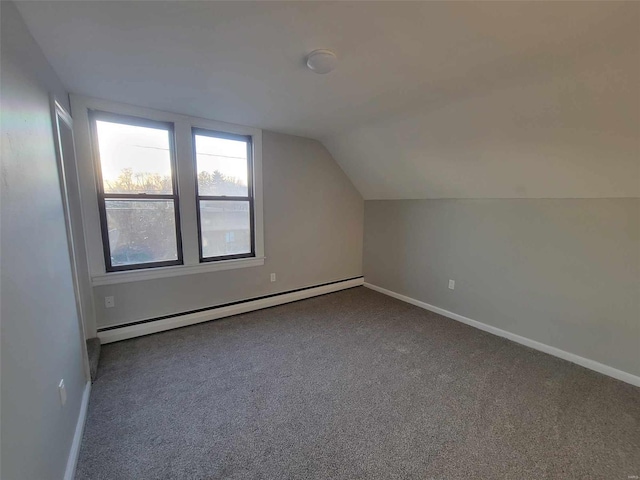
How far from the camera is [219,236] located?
3.29m

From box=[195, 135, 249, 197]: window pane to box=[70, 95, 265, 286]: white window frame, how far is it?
13cm

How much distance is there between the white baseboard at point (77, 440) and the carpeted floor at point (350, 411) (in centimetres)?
4

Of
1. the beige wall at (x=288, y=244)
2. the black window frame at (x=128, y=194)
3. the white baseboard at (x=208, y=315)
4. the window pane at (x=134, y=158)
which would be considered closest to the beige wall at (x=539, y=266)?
the beige wall at (x=288, y=244)

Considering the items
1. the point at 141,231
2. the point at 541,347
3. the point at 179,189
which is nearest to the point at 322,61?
the point at 179,189

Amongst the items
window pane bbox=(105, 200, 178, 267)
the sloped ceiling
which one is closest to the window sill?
window pane bbox=(105, 200, 178, 267)

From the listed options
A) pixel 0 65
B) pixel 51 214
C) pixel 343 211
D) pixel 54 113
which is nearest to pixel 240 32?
pixel 0 65

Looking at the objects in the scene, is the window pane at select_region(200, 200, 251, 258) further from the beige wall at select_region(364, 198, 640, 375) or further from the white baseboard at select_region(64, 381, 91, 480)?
the beige wall at select_region(364, 198, 640, 375)

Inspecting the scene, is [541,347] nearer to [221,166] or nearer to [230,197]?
[230,197]

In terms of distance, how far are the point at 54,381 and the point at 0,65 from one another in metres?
1.38

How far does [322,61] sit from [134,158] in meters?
2.15

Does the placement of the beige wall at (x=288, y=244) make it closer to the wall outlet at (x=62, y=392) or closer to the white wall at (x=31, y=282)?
the white wall at (x=31, y=282)

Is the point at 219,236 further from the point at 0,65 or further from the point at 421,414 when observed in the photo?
the point at 421,414

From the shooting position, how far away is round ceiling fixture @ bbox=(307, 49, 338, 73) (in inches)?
63.0

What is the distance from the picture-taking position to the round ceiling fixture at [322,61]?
160cm
